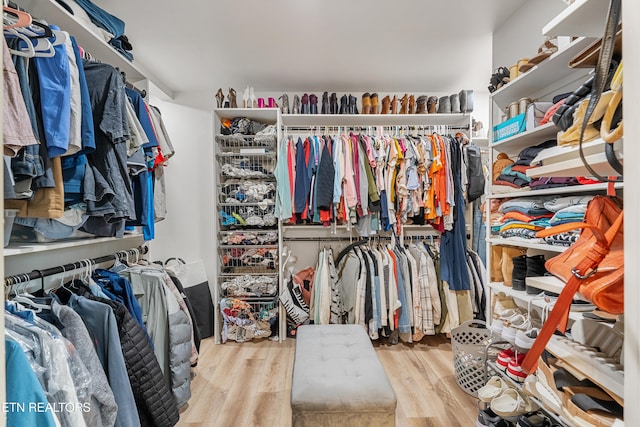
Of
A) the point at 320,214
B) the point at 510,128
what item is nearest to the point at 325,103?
the point at 320,214

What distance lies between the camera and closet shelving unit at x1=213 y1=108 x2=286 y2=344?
9.50ft

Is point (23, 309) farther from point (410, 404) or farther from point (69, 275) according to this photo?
point (410, 404)

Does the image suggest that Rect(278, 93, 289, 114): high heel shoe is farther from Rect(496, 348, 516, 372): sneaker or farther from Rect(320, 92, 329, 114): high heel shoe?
Rect(496, 348, 516, 372): sneaker

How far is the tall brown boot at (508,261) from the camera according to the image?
1.77m

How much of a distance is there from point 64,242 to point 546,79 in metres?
2.52

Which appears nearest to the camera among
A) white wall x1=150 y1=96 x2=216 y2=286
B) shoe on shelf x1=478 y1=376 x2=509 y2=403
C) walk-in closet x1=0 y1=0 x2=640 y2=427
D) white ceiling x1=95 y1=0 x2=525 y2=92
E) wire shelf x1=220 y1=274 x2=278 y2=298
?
walk-in closet x1=0 y1=0 x2=640 y2=427

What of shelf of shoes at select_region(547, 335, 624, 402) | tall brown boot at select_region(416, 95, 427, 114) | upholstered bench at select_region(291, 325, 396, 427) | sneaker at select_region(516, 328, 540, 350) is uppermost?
tall brown boot at select_region(416, 95, 427, 114)

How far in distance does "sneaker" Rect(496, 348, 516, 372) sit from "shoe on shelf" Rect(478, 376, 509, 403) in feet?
0.21

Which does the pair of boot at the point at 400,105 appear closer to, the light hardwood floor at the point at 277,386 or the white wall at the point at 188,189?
the white wall at the point at 188,189

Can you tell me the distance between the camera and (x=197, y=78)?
3068 mm

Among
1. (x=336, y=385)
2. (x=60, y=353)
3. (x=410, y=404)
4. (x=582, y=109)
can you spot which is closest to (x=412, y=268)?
(x=410, y=404)

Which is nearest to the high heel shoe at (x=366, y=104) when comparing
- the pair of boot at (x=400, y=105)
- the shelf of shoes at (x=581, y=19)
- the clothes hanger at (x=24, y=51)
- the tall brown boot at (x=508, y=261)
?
the pair of boot at (x=400, y=105)

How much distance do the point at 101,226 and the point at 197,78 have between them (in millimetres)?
2048

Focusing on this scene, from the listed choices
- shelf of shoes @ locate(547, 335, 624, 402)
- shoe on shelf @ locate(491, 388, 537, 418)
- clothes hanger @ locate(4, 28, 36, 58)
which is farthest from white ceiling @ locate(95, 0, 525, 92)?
shoe on shelf @ locate(491, 388, 537, 418)
